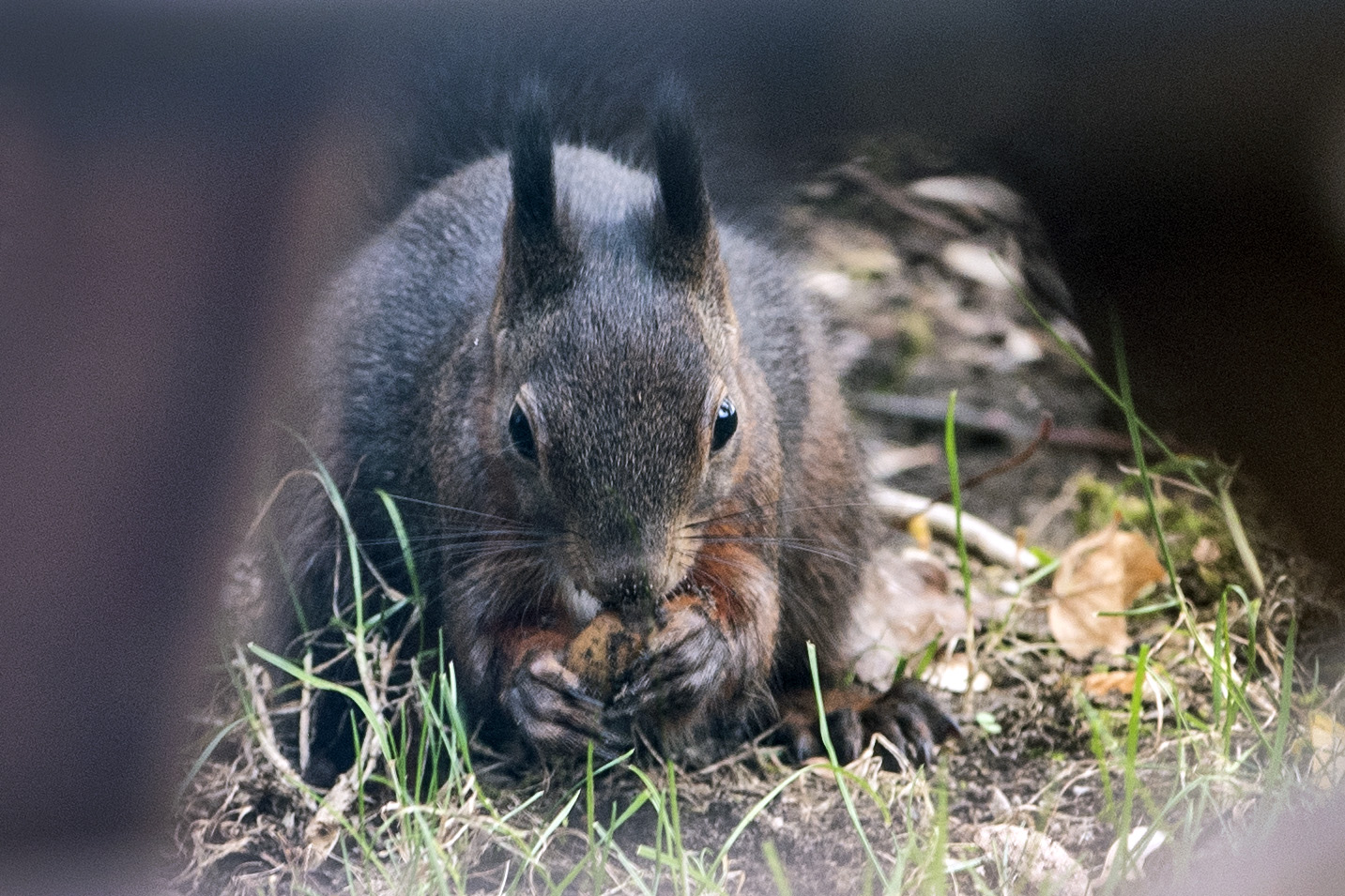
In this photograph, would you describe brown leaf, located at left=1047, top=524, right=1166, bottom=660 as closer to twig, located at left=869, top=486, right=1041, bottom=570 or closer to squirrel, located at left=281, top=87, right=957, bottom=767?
twig, located at left=869, top=486, right=1041, bottom=570

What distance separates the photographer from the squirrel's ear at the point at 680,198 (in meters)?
1.56

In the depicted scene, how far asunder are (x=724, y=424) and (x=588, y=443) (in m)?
0.20

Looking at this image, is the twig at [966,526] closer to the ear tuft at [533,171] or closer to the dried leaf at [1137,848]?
the dried leaf at [1137,848]

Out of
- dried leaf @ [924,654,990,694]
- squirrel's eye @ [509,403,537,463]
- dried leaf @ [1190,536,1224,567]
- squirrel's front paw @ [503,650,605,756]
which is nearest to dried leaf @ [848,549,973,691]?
dried leaf @ [924,654,990,694]

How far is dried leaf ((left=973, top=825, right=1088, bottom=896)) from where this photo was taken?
1537 millimetres

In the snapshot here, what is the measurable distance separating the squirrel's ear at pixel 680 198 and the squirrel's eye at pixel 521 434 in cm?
26

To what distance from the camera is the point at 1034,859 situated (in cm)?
158

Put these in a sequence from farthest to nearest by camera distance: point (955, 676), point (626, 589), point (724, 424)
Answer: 1. point (955, 676)
2. point (724, 424)
3. point (626, 589)

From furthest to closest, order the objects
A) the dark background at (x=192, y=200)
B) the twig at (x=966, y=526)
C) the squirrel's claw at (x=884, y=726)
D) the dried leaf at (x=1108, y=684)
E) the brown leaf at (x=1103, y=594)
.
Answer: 1. the twig at (x=966, y=526)
2. the brown leaf at (x=1103, y=594)
3. the dried leaf at (x=1108, y=684)
4. the squirrel's claw at (x=884, y=726)
5. the dark background at (x=192, y=200)

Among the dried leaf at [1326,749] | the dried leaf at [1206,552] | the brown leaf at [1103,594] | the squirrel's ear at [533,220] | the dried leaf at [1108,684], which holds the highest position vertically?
the squirrel's ear at [533,220]

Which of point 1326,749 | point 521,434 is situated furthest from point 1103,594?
point 521,434

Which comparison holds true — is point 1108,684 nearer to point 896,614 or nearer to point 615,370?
point 896,614

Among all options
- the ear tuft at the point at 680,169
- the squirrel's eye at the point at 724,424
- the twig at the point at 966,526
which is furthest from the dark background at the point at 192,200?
the twig at the point at 966,526

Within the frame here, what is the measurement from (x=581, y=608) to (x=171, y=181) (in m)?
0.79
